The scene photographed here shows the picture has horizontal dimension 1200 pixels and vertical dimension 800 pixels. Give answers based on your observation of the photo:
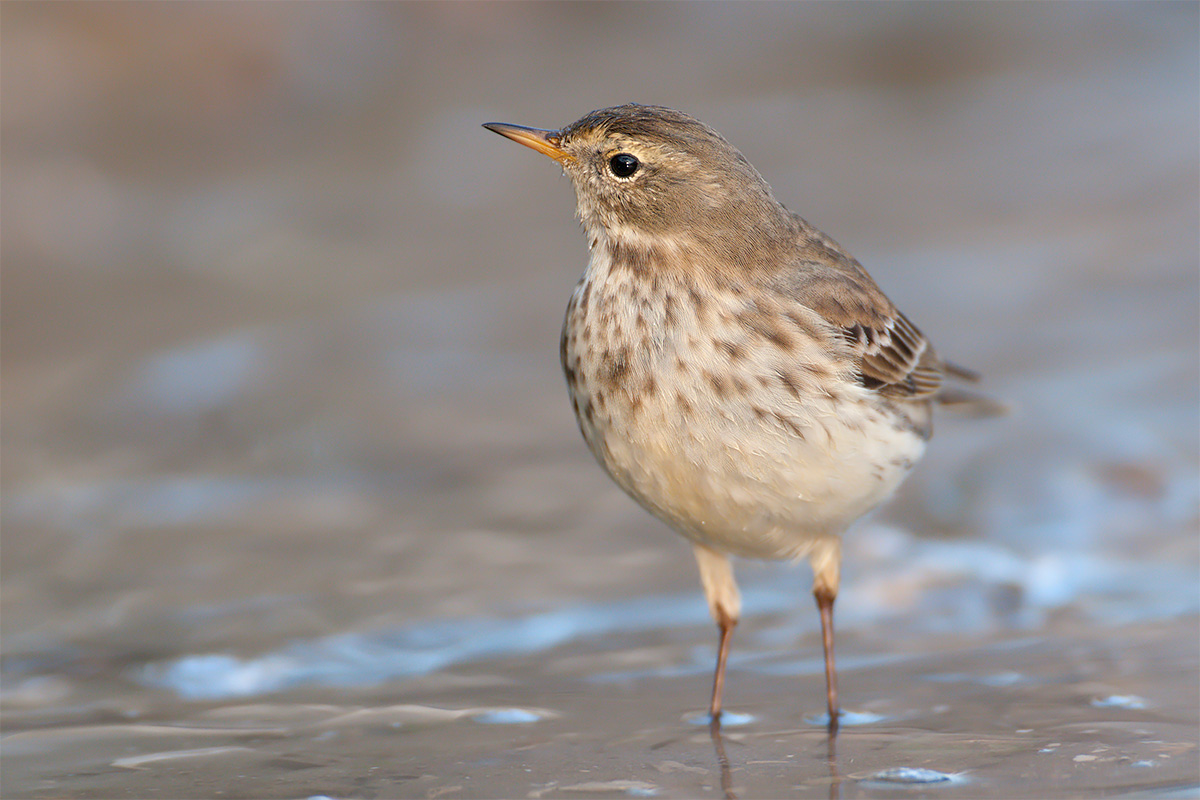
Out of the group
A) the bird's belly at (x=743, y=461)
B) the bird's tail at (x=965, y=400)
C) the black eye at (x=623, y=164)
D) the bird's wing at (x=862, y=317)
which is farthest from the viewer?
A: the bird's tail at (x=965, y=400)

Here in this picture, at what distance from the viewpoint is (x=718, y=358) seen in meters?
4.64

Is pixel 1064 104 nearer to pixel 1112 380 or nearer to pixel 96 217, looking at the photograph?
pixel 1112 380

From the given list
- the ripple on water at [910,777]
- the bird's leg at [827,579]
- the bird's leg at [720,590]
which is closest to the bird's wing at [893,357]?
the bird's leg at [827,579]

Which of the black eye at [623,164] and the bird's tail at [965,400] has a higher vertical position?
the black eye at [623,164]

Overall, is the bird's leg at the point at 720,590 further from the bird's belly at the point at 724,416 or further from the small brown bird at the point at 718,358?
the bird's belly at the point at 724,416

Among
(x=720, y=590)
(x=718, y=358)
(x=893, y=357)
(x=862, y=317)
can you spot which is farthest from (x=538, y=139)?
(x=720, y=590)

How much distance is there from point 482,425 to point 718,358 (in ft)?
13.5

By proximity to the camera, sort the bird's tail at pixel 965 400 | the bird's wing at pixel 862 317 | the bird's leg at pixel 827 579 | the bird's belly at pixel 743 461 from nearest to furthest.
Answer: the bird's belly at pixel 743 461
the bird's wing at pixel 862 317
the bird's leg at pixel 827 579
the bird's tail at pixel 965 400

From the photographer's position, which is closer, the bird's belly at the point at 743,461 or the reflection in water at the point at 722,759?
the reflection in water at the point at 722,759

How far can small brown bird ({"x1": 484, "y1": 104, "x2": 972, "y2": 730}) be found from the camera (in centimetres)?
463

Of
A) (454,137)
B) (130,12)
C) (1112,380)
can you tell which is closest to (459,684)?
(1112,380)

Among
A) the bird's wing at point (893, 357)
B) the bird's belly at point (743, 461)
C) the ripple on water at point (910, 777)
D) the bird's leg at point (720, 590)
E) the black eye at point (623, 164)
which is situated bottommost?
the ripple on water at point (910, 777)

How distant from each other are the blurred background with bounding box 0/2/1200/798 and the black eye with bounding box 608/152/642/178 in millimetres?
1992

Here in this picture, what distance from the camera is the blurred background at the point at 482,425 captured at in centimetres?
498
